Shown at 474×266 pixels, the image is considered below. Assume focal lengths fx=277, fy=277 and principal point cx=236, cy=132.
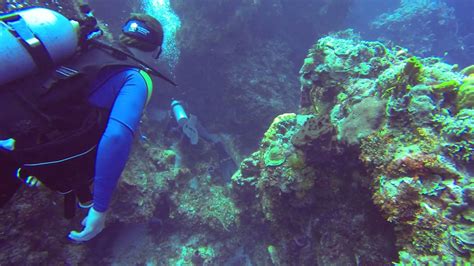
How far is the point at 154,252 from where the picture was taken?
613cm

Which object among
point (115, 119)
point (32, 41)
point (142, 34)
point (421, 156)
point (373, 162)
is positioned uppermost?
point (421, 156)

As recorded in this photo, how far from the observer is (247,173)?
6.41 meters

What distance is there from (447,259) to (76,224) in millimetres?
5060

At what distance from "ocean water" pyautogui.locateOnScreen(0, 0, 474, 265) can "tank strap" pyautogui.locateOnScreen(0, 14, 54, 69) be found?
0.09m

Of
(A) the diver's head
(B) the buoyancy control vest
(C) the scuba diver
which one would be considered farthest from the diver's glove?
(A) the diver's head

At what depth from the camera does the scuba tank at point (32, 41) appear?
1.65m

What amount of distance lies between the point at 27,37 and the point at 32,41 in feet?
0.13

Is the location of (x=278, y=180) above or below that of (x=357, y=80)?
below

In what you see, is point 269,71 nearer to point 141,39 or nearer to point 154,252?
point 154,252

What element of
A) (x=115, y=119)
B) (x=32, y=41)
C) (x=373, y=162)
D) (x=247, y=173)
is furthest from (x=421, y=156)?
(x=247, y=173)

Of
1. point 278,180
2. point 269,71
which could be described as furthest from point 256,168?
point 269,71

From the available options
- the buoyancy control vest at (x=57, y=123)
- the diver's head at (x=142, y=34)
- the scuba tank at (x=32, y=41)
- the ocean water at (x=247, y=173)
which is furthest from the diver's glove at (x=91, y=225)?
the diver's head at (x=142, y=34)

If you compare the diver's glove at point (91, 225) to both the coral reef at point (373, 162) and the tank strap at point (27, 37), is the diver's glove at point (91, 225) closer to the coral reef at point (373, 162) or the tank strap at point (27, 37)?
the tank strap at point (27, 37)

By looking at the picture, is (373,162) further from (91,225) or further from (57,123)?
(57,123)
